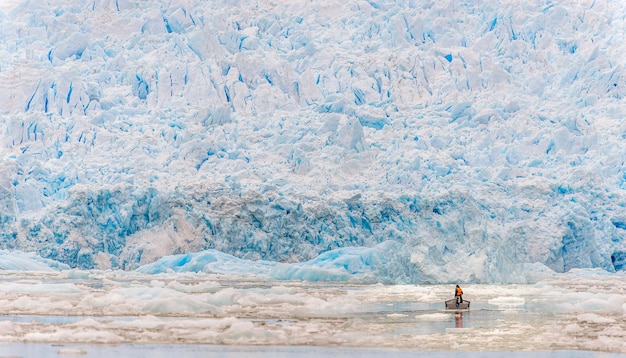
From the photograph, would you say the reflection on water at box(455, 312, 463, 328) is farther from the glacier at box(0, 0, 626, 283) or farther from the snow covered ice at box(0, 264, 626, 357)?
the glacier at box(0, 0, 626, 283)

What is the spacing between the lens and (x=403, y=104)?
33.5m

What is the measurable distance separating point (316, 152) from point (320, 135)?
80cm

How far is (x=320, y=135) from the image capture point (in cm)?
3039

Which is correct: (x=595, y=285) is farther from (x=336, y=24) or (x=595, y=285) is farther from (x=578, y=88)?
(x=336, y=24)

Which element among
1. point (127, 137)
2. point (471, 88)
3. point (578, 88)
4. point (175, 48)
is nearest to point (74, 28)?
point (175, 48)

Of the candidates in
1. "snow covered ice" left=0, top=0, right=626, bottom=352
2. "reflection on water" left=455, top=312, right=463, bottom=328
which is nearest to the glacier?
"snow covered ice" left=0, top=0, right=626, bottom=352

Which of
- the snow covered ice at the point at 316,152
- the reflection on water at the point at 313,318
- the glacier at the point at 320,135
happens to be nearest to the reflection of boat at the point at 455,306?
the reflection on water at the point at 313,318

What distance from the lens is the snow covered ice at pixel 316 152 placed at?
899 inches

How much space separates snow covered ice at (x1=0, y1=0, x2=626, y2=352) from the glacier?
0.08m

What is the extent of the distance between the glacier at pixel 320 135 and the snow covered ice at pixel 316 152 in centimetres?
8

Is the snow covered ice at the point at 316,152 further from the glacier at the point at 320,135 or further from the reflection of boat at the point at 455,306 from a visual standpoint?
the reflection of boat at the point at 455,306

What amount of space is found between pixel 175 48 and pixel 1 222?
34.9 ft

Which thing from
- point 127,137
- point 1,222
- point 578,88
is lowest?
point 1,222

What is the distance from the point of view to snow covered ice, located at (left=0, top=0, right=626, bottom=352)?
22.8 metres
